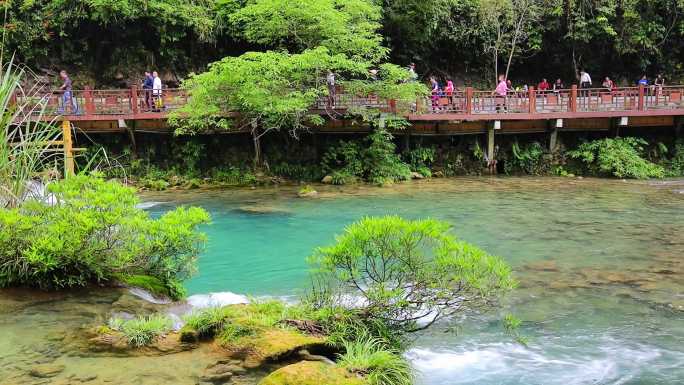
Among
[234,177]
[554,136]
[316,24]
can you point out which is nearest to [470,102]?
[554,136]

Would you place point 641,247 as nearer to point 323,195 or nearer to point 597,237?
point 597,237

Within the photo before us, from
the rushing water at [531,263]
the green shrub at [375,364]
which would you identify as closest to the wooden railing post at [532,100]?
the rushing water at [531,263]

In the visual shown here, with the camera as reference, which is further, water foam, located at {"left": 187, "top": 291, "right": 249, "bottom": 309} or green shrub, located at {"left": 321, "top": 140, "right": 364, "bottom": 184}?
green shrub, located at {"left": 321, "top": 140, "right": 364, "bottom": 184}

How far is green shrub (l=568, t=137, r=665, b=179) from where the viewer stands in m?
17.9

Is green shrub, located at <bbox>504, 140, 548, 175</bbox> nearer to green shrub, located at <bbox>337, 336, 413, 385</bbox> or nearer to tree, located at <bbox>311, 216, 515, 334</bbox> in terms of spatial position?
tree, located at <bbox>311, 216, 515, 334</bbox>

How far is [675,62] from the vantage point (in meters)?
22.7

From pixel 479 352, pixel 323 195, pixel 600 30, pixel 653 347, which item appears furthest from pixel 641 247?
pixel 600 30

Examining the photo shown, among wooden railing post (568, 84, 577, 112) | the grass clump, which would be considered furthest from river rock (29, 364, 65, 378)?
wooden railing post (568, 84, 577, 112)

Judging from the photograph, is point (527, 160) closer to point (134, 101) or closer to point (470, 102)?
point (470, 102)

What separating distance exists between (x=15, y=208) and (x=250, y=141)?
1368 centimetres

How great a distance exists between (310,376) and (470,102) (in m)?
15.0

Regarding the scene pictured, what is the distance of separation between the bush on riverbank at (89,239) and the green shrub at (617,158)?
15492 millimetres

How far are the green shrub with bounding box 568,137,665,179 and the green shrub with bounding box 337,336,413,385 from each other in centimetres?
1562

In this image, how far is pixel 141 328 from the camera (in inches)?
191
